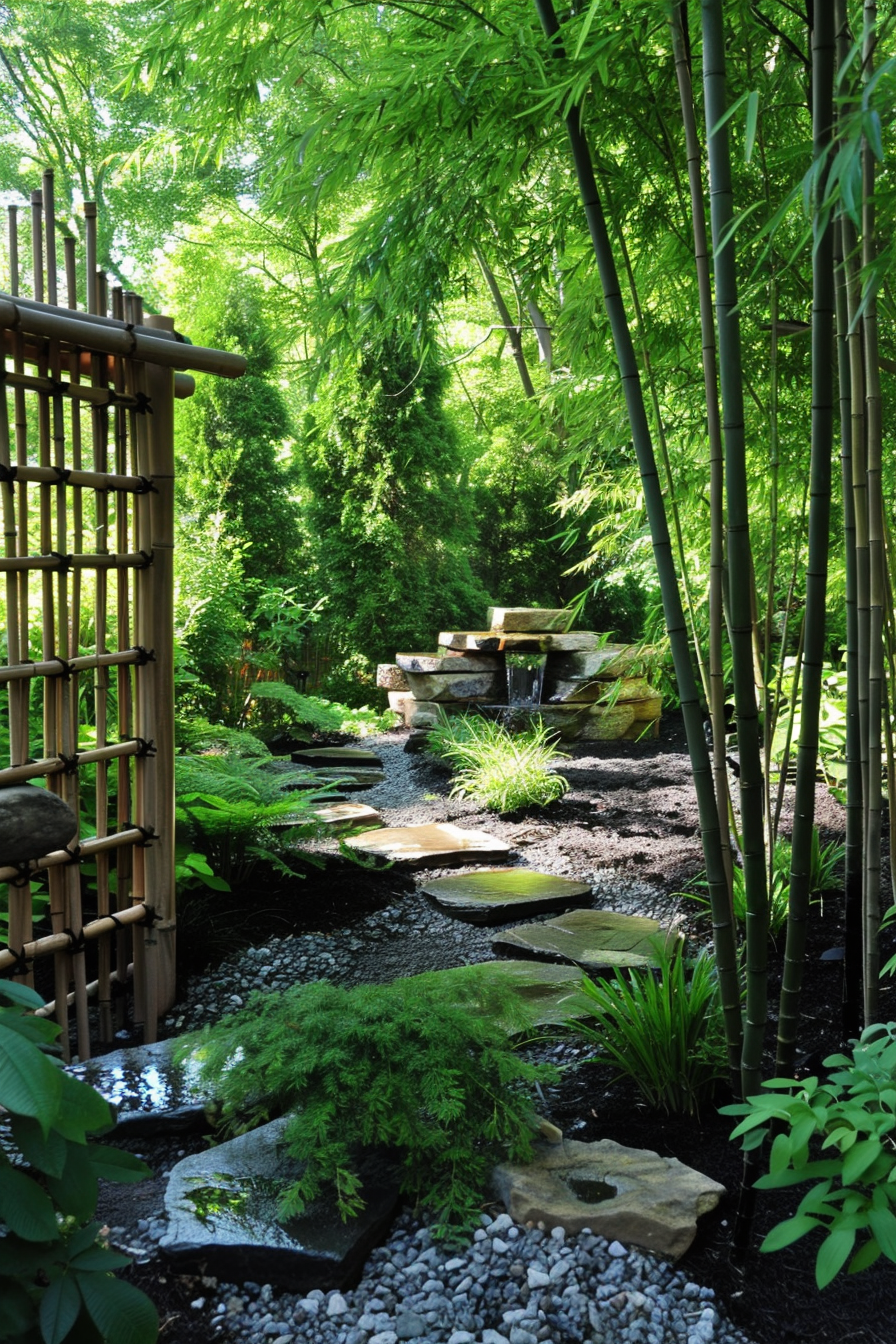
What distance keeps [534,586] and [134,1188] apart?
9.27m

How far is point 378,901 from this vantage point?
11.3ft

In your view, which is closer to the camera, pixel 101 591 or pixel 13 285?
pixel 13 285

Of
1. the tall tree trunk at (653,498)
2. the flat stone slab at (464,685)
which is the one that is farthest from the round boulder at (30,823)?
the flat stone slab at (464,685)

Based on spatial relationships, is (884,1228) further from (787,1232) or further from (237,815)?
(237,815)

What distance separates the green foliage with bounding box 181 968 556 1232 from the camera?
1595mm

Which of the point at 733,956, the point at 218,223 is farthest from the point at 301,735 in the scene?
the point at 218,223

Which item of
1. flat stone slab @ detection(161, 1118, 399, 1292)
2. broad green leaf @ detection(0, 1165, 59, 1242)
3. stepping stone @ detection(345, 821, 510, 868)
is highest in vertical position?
broad green leaf @ detection(0, 1165, 59, 1242)

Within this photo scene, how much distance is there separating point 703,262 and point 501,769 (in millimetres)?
3790

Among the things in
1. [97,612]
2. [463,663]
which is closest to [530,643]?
[463,663]

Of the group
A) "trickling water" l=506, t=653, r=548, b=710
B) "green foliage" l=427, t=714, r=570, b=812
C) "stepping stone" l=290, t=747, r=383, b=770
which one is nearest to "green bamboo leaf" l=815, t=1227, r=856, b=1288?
"green foliage" l=427, t=714, r=570, b=812

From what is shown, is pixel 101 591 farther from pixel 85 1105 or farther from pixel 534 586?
pixel 534 586

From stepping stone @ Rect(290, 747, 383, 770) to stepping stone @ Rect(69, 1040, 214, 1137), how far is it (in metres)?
4.04

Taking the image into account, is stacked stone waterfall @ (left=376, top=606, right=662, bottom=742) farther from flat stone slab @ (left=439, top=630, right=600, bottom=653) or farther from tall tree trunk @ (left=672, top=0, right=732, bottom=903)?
tall tree trunk @ (left=672, top=0, right=732, bottom=903)

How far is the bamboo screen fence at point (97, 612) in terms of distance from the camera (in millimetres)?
2129
